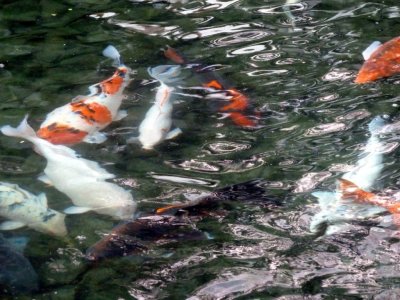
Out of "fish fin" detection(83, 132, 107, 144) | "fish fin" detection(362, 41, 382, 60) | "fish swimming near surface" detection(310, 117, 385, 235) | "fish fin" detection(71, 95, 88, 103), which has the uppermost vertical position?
"fish fin" detection(362, 41, 382, 60)

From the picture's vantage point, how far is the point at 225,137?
585 centimetres

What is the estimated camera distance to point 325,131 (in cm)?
584

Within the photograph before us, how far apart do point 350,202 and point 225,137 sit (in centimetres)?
133

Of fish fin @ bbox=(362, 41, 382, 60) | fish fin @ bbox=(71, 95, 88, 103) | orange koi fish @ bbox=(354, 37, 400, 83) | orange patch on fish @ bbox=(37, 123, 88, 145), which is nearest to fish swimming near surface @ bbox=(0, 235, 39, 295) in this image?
orange patch on fish @ bbox=(37, 123, 88, 145)

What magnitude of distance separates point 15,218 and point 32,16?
3864 millimetres

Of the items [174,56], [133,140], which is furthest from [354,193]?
[174,56]

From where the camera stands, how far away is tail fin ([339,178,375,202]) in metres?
4.87

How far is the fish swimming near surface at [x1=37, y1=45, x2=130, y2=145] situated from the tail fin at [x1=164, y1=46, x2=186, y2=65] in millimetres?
639

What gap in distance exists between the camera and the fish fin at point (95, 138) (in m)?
5.82

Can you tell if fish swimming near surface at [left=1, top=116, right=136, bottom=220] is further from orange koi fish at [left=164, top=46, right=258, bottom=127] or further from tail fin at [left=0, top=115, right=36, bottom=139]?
orange koi fish at [left=164, top=46, right=258, bottom=127]

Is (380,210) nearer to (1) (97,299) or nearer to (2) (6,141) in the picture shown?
(1) (97,299)

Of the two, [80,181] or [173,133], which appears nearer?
[80,181]

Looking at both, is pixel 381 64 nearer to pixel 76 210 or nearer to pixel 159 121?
pixel 159 121

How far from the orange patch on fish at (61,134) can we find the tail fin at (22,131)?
0.23ft
